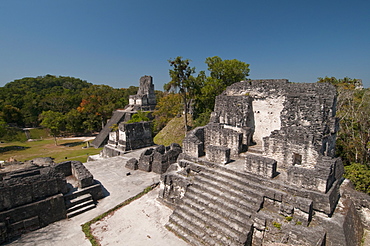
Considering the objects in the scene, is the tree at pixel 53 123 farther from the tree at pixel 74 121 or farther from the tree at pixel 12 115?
the tree at pixel 12 115

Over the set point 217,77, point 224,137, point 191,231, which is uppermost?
point 217,77

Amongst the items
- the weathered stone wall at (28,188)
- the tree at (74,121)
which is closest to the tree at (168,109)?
the tree at (74,121)

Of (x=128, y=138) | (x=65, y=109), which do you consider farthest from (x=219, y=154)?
(x=65, y=109)

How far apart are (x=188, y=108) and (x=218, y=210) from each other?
777 inches

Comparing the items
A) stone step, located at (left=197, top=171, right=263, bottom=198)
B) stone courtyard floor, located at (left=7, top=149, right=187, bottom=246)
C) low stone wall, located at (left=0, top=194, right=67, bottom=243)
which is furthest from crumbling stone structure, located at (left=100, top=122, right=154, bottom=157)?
stone step, located at (left=197, top=171, right=263, bottom=198)

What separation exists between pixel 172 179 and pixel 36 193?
5512mm

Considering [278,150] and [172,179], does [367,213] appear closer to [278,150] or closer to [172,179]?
[278,150]

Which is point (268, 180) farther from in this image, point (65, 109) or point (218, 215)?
point (65, 109)

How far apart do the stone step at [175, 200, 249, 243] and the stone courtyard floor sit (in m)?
0.95

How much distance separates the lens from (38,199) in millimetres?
7754

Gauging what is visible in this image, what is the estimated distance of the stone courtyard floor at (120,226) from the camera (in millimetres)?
6688

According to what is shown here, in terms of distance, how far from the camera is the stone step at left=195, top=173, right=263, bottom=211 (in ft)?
21.9

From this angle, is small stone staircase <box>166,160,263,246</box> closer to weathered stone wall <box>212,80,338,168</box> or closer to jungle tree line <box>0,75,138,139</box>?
weathered stone wall <box>212,80,338,168</box>

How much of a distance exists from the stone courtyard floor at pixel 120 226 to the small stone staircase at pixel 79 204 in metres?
0.19
